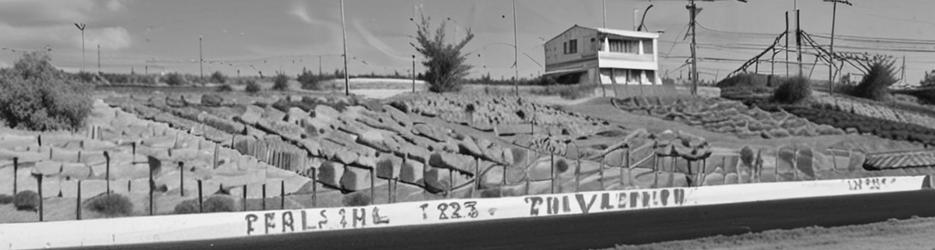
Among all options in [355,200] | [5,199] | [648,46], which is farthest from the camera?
[648,46]

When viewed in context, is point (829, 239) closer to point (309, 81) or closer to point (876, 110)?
point (309, 81)

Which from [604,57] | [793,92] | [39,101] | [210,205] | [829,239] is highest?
[604,57]

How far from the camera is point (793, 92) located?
5397 cm

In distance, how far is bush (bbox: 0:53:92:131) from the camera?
840 inches

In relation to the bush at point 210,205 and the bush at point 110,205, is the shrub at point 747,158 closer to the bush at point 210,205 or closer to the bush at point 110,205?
the bush at point 210,205

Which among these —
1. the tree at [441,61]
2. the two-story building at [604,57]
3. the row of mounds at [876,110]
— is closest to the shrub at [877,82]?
the row of mounds at [876,110]

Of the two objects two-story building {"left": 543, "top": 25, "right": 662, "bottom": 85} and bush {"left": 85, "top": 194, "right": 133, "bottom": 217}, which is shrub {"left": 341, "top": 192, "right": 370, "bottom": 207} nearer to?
bush {"left": 85, "top": 194, "right": 133, "bottom": 217}

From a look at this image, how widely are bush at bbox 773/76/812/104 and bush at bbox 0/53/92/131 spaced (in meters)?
44.8

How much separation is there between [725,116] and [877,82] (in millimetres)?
28644

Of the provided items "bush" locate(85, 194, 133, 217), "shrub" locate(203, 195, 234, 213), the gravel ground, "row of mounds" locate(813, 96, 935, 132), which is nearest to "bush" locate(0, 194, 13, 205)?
"bush" locate(85, 194, 133, 217)

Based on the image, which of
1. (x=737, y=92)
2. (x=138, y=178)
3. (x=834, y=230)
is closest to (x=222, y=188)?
(x=138, y=178)

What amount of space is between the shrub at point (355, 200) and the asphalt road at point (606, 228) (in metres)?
1.58

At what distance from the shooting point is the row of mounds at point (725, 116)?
134 ft

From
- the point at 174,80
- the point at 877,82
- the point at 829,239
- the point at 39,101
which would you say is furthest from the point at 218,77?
the point at 877,82
